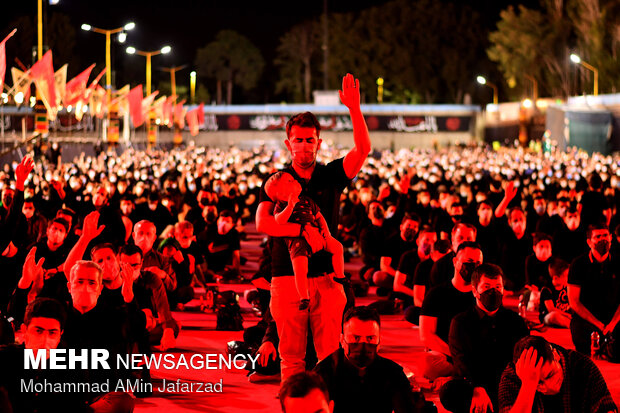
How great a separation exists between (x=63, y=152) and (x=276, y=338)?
124ft

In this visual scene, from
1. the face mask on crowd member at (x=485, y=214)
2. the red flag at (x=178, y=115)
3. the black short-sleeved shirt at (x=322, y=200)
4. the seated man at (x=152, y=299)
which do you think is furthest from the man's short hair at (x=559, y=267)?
the red flag at (x=178, y=115)

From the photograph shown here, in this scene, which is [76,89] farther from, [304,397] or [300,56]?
[300,56]

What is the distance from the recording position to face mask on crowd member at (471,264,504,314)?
264 inches

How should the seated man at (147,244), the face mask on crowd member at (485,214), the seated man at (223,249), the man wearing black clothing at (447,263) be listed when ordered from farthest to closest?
1. the seated man at (223,249)
2. the face mask on crowd member at (485,214)
3. the seated man at (147,244)
4. the man wearing black clothing at (447,263)

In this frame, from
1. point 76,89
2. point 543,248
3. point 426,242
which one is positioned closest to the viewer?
point 426,242

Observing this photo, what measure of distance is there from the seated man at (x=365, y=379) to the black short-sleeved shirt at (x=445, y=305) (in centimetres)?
263

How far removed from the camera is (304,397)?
14.3ft

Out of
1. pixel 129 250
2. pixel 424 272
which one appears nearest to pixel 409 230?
pixel 424 272

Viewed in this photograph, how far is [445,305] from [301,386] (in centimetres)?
400

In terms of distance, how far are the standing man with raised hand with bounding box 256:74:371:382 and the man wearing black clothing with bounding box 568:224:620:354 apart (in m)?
4.30

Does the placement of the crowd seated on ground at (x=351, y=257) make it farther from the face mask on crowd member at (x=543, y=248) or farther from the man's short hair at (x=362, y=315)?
the man's short hair at (x=362, y=315)

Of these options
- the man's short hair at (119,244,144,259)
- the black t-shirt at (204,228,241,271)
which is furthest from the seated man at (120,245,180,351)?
the black t-shirt at (204,228,241,271)

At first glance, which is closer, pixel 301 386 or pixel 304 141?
pixel 301 386

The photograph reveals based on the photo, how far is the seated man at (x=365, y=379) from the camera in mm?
5555
